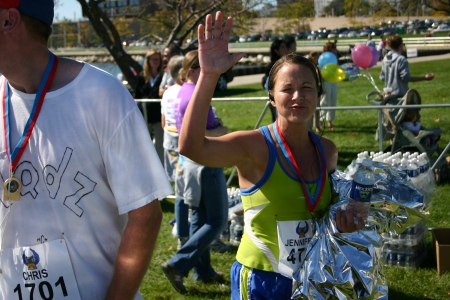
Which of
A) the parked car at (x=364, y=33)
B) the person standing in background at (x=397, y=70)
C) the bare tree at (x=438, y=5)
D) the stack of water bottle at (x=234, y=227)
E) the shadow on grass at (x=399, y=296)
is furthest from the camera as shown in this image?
the parked car at (x=364, y=33)

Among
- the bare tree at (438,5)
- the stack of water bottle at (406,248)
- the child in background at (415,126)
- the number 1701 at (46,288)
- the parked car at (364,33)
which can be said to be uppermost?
the bare tree at (438,5)

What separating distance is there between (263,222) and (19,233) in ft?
4.19

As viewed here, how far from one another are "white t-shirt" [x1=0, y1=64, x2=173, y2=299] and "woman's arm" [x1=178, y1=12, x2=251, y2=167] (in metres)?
0.64

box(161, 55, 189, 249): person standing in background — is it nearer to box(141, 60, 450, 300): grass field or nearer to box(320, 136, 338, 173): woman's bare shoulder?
box(141, 60, 450, 300): grass field

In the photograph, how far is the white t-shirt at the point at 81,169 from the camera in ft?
5.46

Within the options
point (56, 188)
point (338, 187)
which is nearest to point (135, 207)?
point (56, 188)

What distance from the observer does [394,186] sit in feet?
9.00

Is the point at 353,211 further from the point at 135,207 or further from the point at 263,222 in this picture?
the point at 135,207

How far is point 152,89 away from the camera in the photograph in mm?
8195

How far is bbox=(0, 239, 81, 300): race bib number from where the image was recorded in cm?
170

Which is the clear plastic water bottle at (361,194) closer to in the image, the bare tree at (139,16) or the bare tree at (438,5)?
the bare tree at (139,16)

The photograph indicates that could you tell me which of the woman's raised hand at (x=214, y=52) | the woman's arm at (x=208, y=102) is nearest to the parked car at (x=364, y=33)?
the woman's arm at (x=208, y=102)

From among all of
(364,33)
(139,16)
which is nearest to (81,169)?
(139,16)

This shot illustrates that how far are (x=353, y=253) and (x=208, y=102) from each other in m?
0.95
